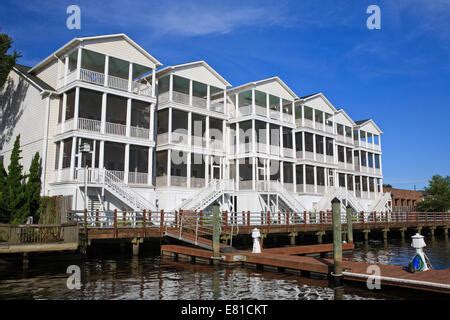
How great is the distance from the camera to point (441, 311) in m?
10.3

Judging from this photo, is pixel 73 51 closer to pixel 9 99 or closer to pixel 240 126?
pixel 9 99

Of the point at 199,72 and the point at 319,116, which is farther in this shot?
the point at 319,116

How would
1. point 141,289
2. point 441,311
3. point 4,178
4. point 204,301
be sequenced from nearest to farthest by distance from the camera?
point 441,311 → point 204,301 → point 141,289 → point 4,178

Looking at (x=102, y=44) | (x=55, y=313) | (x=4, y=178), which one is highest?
(x=102, y=44)

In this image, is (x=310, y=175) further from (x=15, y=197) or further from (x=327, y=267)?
(x=15, y=197)

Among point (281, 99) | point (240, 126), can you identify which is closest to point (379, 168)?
point (281, 99)

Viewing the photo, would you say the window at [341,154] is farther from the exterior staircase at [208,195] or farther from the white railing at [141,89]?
the white railing at [141,89]

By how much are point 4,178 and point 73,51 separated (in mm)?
9469

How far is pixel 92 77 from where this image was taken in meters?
26.9

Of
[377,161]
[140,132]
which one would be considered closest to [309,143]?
[377,161]

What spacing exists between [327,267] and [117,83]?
2003cm

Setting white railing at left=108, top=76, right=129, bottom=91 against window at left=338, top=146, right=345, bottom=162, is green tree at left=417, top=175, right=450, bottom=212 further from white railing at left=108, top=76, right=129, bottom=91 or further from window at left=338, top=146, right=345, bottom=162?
white railing at left=108, top=76, right=129, bottom=91

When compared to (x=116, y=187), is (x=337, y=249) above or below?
below

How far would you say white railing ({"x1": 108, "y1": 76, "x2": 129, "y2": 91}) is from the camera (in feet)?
91.2
